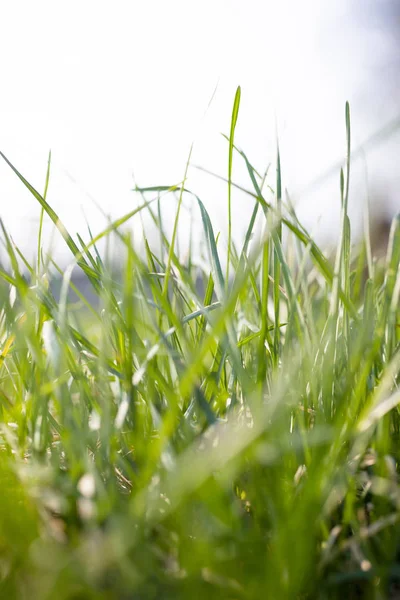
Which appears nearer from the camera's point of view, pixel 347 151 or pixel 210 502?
pixel 210 502

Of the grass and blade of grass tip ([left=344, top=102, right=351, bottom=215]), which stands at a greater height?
blade of grass tip ([left=344, top=102, right=351, bottom=215])

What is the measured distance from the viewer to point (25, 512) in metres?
0.27

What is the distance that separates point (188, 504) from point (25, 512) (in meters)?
0.09

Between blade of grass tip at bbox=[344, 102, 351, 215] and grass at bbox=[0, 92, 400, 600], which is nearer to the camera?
grass at bbox=[0, 92, 400, 600]

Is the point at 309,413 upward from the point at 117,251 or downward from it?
downward

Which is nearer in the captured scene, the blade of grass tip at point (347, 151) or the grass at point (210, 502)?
the grass at point (210, 502)

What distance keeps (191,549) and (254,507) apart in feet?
0.24

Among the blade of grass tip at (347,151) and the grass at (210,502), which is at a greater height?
the blade of grass tip at (347,151)

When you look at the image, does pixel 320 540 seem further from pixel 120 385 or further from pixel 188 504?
pixel 120 385

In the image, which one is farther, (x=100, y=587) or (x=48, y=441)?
(x=48, y=441)

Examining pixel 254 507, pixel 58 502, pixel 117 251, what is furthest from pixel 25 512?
pixel 117 251

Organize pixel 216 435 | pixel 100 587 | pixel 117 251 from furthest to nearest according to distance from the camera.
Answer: pixel 117 251
pixel 216 435
pixel 100 587

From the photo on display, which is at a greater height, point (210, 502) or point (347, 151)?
point (347, 151)

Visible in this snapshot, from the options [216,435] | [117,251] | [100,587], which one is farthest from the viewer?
[117,251]
